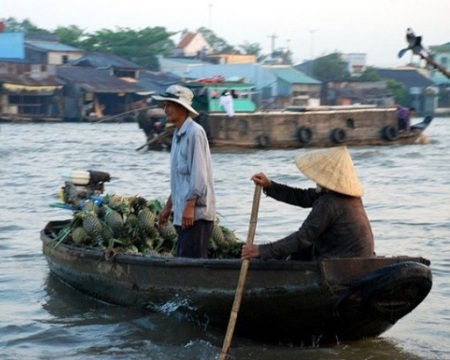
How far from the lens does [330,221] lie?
4.38 m

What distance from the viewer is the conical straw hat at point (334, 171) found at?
14.4ft

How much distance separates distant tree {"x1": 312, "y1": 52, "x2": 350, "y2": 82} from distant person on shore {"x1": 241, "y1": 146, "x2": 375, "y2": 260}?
43.5m

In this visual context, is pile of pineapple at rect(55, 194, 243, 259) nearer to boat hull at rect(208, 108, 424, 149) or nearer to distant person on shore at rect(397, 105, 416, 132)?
boat hull at rect(208, 108, 424, 149)

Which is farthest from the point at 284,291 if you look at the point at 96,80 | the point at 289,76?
the point at 289,76

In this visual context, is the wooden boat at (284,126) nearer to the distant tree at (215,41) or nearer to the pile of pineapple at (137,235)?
the pile of pineapple at (137,235)

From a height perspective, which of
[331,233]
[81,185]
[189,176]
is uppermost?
[189,176]

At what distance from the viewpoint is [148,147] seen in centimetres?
2170

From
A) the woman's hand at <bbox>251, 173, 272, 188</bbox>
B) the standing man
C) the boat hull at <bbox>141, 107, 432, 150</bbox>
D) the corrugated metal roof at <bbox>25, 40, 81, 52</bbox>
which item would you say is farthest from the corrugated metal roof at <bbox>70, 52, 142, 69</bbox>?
the woman's hand at <bbox>251, 173, 272, 188</bbox>

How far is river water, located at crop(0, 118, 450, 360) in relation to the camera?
16.9 ft

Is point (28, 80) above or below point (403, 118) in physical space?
above

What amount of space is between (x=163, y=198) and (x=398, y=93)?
3362 centimetres

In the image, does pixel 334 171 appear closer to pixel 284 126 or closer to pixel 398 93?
pixel 284 126

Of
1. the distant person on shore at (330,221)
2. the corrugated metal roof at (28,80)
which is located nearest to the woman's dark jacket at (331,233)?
the distant person on shore at (330,221)

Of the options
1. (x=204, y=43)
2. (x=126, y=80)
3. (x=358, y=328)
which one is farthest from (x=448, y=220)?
(x=204, y=43)
